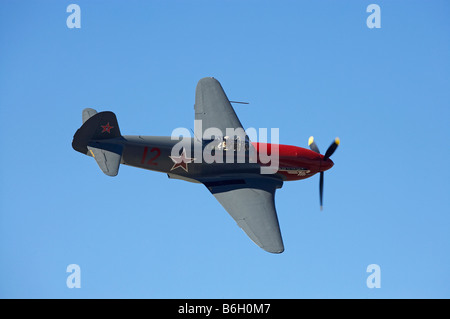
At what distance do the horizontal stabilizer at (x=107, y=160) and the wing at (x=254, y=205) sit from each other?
11.5 feet

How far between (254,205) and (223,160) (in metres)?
2.15

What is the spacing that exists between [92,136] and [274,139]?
21.9 ft

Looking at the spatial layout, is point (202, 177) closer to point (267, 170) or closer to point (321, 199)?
point (267, 170)

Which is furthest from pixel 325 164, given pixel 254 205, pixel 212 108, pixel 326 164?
pixel 212 108

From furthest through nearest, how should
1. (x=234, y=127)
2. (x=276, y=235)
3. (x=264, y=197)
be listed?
(x=234, y=127)
(x=264, y=197)
(x=276, y=235)

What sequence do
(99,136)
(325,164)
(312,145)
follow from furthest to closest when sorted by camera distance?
(312,145) < (325,164) < (99,136)

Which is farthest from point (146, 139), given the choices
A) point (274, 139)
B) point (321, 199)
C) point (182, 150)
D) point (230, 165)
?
point (321, 199)

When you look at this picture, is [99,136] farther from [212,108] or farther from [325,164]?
[325,164]

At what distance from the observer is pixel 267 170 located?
25875 mm

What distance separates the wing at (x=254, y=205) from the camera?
23000mm

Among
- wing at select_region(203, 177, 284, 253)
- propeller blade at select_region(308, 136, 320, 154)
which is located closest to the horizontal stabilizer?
wing at select_region(203, 177, 284, 253)

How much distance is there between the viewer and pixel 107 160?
23.7 m

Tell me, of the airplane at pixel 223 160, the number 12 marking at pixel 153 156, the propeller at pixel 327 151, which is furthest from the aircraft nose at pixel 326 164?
the number 12 marking at pixel 153 156

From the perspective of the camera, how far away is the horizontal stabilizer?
2328 centimetres
